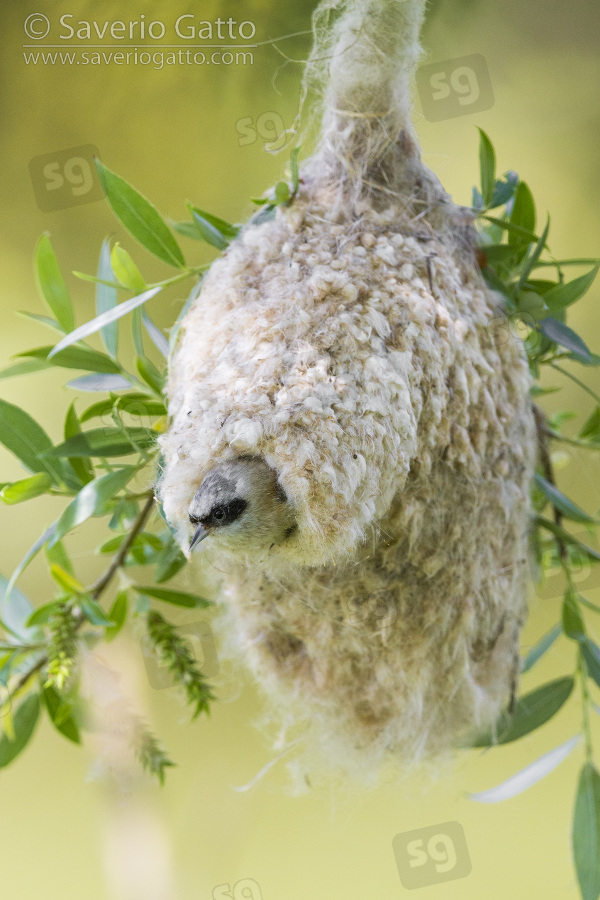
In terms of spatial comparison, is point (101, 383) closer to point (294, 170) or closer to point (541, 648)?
point (294, 170)

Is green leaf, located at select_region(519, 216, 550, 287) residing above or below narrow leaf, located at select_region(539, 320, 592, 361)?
above

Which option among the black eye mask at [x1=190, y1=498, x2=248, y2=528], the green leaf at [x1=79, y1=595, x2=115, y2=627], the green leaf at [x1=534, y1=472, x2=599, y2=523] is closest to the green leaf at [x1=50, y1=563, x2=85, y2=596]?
the green leaf at [x1=79, y1=595, x2=115, y2=627]

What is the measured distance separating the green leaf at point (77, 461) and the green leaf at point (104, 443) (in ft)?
0.06

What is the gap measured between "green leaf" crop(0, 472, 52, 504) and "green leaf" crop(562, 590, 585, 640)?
→ 0.46 meters

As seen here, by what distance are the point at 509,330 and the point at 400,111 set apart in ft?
0.53

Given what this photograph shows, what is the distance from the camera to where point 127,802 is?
3.26 ft

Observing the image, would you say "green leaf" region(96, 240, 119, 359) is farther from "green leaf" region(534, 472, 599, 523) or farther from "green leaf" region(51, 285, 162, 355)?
"green leaf" region(534, 472, 599, 523)

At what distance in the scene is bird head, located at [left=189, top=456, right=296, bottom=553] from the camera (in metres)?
0.31

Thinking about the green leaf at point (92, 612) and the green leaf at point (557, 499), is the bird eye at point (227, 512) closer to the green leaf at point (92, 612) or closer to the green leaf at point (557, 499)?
the green leaf at point (92, 612)

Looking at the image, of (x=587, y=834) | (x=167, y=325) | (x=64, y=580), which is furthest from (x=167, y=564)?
(x=587, y=834)

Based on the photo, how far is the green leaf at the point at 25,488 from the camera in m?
0.49

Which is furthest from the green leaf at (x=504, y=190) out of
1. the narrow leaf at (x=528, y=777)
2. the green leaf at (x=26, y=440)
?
the narrow leaf at (x=528, y=777)

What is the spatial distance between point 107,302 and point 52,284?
0.17ft

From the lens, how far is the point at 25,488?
1.65 feet
